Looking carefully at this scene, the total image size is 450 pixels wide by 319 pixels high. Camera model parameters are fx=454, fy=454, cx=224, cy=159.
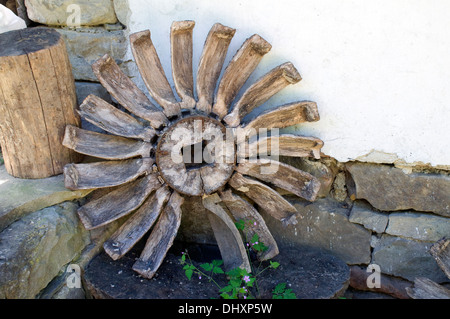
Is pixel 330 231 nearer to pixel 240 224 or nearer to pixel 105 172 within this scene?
pixel 240 224

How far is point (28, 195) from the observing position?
2.35 meters

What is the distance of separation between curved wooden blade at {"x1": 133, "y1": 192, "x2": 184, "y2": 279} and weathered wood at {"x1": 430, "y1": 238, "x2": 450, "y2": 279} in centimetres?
133

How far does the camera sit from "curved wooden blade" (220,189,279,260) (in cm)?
262

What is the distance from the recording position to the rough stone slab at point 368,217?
8.66 ft

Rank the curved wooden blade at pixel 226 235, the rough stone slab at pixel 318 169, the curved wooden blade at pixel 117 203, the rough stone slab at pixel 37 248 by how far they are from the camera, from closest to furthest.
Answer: the rough stone slab at pixel 37 248
the curved wooden blade at pixel 117 203
the curved wooden blade at pixel 226 235
the rough stone slab at pixel 318 169

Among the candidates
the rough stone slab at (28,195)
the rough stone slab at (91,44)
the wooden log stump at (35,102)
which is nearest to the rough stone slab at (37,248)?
the rough stone slab at (28,195)

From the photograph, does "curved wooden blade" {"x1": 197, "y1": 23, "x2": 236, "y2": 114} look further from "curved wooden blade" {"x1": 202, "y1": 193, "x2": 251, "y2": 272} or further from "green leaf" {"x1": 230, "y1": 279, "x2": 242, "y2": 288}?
"green leaf" {"x1": 230, "y1": 279, "x2": 242, "y2": 288}

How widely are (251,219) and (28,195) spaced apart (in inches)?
48.1

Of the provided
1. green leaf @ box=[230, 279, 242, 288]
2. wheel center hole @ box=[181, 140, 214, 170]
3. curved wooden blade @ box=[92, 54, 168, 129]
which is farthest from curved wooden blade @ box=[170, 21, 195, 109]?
green leaf @ box=[230, 279, 242, 288]

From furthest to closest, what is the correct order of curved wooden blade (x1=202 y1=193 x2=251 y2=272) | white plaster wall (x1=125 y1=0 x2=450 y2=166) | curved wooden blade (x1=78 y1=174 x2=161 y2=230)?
curved wooden blade (x1=202 y1=193 x2=251 y2=272), curved wooden blade (x1=78 y1=174 x2=161 y2=230), white plaster wall (x1=125 y1=0 x2=450 y2=166)

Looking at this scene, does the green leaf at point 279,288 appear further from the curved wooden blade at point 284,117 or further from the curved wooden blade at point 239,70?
the curved wooden blade at point 239,70

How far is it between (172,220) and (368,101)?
1.26m

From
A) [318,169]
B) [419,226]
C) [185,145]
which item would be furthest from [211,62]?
[419,226]
